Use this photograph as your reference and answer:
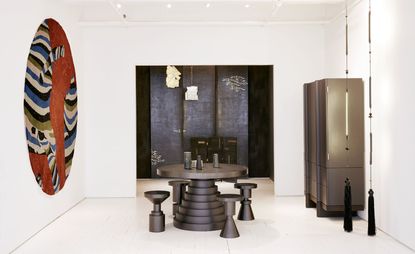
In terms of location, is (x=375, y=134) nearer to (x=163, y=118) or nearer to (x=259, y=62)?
(x=259, y=62)

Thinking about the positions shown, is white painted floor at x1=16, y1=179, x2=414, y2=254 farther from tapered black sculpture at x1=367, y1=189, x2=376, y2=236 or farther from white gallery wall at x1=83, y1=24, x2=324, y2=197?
white gallery wall at x1=83, y1=24, x2=324, y2=197

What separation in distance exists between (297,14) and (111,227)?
17.6ft

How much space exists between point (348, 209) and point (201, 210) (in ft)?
6.26

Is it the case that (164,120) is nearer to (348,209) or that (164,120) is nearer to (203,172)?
(203,172)

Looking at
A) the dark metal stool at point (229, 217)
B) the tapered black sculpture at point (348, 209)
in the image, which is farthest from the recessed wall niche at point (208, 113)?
the dark metal stool at point (229, 217)

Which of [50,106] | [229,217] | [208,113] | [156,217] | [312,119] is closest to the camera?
[229,217]

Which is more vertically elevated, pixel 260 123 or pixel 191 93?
pixel 191 93

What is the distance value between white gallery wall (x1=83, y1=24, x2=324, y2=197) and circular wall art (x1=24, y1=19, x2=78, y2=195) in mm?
973

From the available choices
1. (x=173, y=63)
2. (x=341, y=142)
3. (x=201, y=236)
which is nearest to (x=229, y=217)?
(x=201, y=236)

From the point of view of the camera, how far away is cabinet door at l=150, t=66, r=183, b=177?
1238cm

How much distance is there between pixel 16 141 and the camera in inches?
227

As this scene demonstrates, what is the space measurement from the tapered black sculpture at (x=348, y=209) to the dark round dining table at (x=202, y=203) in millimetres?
1362

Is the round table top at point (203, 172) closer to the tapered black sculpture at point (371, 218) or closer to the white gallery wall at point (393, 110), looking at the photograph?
the tapered black sculpture at point (371, 218)

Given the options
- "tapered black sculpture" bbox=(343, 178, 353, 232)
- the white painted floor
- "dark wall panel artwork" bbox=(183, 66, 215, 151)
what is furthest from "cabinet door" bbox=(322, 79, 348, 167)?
"dark wall panel artwork" bbox=(183, 66, 215, 151)
